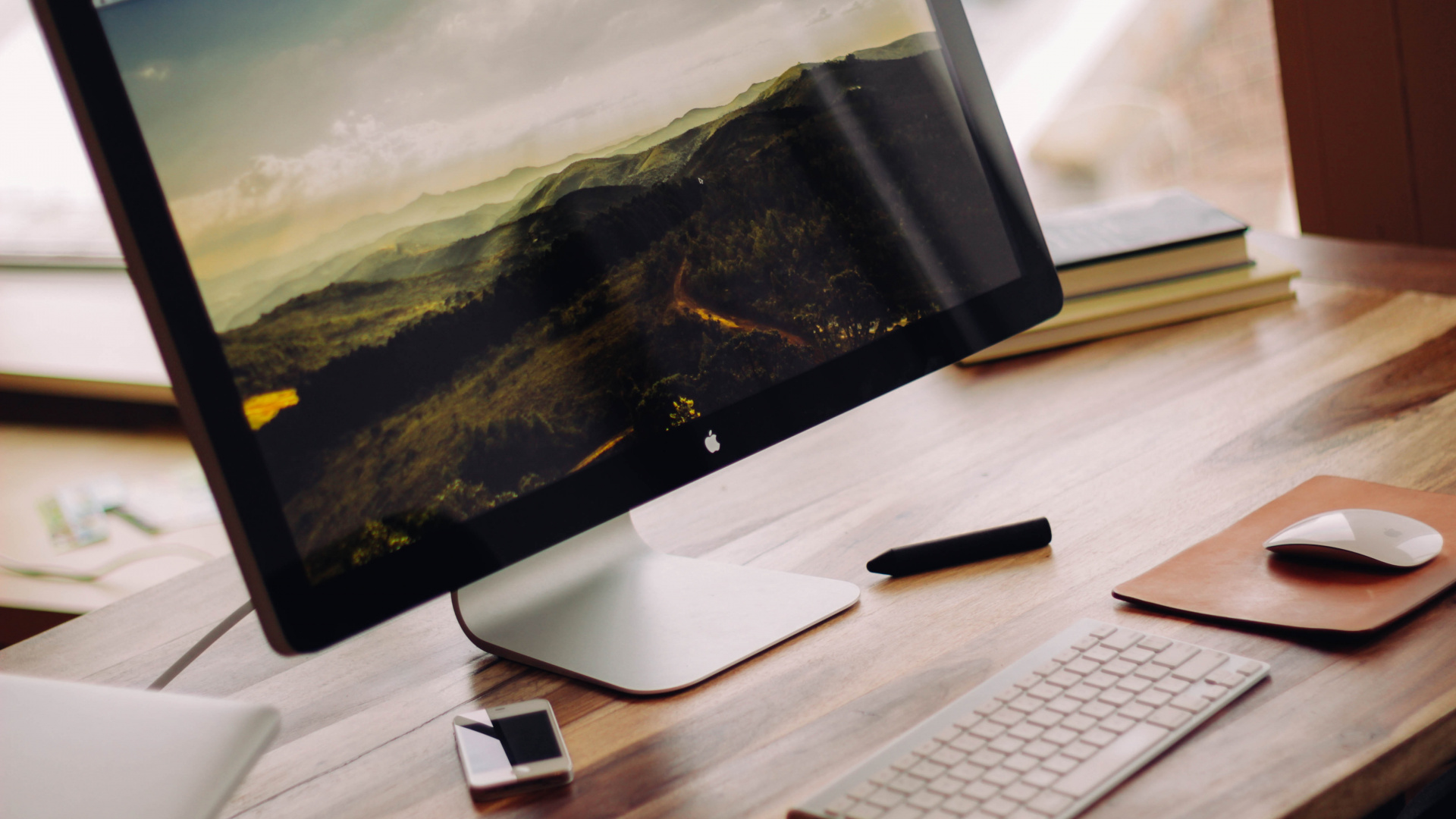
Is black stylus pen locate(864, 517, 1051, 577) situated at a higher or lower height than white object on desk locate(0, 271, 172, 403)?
lower

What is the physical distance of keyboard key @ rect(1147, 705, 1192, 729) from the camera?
1.77 feet

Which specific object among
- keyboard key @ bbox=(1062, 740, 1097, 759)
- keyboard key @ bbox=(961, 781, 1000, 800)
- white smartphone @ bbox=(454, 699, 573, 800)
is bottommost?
keyboard key @ bbox=(1062, 740, 1097, 759)

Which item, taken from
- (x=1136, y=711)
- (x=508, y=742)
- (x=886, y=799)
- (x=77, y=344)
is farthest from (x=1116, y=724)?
(x=77, y=344)

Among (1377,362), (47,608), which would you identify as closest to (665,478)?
(1377,362)

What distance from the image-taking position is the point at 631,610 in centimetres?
76

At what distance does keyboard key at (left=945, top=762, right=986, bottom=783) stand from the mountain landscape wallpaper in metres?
0.29

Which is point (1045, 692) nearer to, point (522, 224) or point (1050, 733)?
point (1050, 733)

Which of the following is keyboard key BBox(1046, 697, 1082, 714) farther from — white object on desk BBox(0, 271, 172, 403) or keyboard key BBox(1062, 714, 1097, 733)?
white object on desk BBox(0, 271, 172, 403)

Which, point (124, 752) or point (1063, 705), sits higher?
point (124, 752)

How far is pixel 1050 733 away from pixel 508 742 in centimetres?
31

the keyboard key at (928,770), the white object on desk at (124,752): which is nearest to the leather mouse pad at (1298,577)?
the keyboard key at (928,770)

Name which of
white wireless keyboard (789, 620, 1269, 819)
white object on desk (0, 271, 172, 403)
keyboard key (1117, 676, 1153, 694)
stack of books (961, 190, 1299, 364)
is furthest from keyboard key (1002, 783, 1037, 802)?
white object on desk (0, 271, 172, 403)

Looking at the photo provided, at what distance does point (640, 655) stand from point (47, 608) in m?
1.45

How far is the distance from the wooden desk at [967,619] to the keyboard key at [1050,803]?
0.7 inches
